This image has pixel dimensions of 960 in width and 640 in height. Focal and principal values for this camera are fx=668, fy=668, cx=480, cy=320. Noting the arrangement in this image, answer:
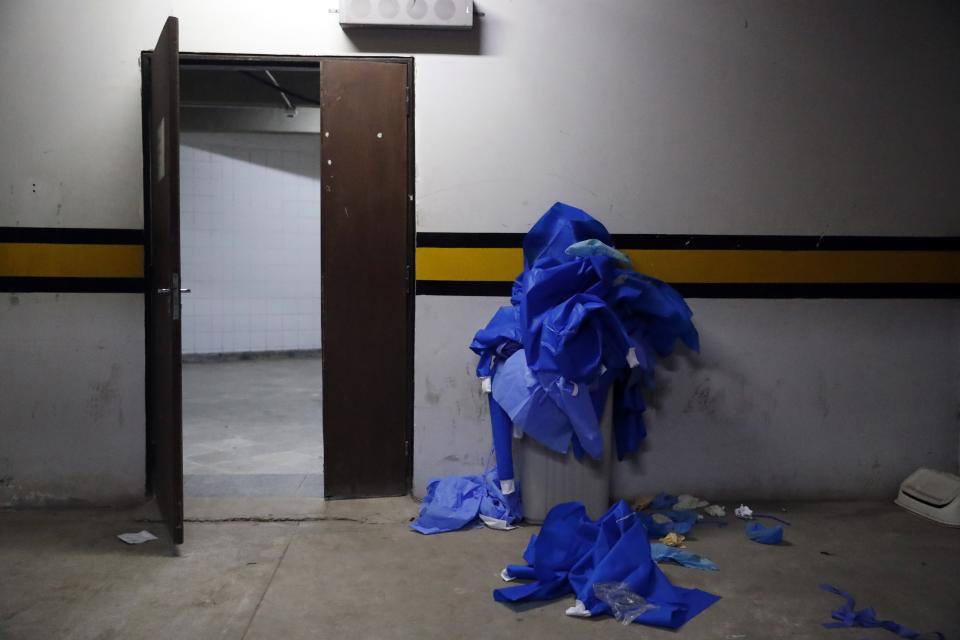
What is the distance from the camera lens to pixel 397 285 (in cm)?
293

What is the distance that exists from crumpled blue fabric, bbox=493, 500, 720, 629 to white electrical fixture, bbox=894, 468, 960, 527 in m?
1.38

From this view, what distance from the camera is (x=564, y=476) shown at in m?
2.65

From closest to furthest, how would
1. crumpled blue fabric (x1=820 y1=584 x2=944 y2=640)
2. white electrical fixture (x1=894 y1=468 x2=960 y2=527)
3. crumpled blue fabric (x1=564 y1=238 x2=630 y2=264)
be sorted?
crumpled blue fabric (x1=820 y1=584 x2=944 y2=640), crumpled blue fabric (x1=564 y1=238 x2=630 y2=264), white electrical fixture (x1=894 y1=468 x2=960 y2=527)

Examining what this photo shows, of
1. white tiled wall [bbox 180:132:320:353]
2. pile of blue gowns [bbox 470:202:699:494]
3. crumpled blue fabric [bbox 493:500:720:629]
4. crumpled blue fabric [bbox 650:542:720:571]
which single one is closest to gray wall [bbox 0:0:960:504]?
pile of blue gowns [bbox 470:202:699:494]

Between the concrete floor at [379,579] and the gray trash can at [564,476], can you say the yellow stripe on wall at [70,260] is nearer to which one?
the concrete floor at [379,579]

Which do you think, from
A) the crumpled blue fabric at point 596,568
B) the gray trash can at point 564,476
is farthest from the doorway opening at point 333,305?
the crumpled blue fabric at point 596,568

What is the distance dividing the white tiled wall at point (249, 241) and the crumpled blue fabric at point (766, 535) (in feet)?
18.9

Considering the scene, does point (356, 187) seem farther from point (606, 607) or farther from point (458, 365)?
point (606, 607)

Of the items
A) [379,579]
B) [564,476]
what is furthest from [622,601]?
[379,579]

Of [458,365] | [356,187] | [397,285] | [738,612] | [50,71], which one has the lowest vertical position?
[738,612]

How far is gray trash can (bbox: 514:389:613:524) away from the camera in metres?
2.64

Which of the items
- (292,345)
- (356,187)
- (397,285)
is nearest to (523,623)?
(397,285)

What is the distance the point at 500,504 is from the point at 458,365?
624 mm

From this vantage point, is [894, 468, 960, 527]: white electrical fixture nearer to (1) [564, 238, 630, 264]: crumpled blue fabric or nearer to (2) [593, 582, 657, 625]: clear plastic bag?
(2) [593, 582, 657, 625]: clear plastic bag
